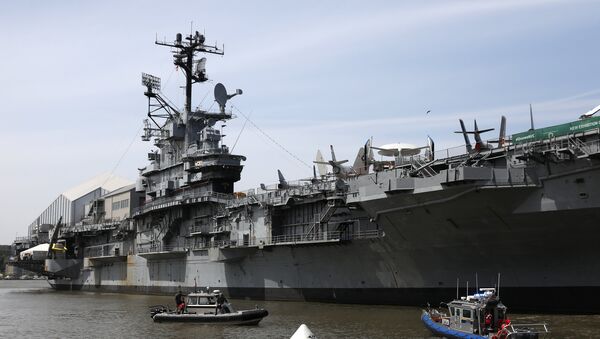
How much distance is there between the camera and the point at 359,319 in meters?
22.1

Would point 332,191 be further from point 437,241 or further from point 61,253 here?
point 61,253

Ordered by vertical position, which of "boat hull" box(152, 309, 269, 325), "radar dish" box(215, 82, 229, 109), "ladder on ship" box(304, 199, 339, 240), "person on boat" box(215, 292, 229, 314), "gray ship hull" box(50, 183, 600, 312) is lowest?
"boat hull" box(152, 309, 269, 325)

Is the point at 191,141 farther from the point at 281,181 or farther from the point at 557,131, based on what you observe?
the point at 557,131

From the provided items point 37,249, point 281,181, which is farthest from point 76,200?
point 281,181

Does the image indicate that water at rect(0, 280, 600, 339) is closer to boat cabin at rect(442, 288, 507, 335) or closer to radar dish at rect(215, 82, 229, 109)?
boat cabin at rect(442, 288, 507, 335)

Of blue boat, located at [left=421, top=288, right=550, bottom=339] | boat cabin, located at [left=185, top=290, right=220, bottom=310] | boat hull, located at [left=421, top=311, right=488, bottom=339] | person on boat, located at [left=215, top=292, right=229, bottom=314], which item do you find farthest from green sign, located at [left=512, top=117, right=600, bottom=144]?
boat cabin, located at [left=185, top=290, right=220, bottom=310]

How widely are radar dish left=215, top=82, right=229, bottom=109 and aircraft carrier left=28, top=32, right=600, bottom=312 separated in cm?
7

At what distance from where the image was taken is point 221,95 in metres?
40.9

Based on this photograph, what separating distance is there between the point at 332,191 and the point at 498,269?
8005mm

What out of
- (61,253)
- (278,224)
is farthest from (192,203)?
(61,253)

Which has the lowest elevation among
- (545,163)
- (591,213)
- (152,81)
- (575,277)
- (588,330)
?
(588,330)

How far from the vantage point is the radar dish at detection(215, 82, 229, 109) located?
40522mm

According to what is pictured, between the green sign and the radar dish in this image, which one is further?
the radar dish

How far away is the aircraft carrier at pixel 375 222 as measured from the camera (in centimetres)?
2056
